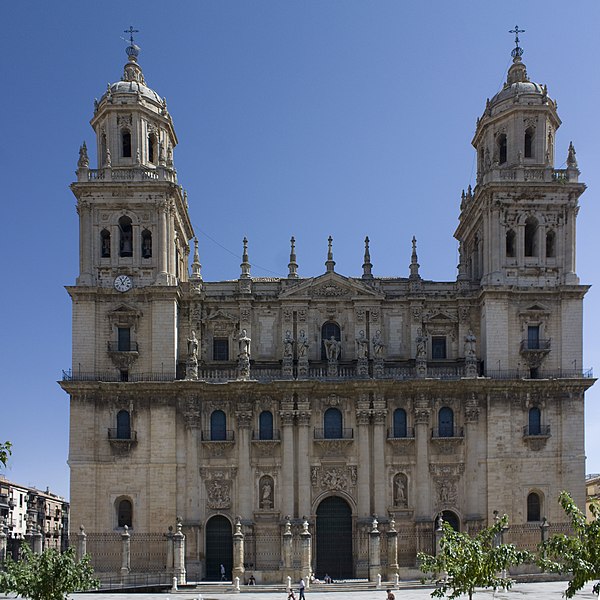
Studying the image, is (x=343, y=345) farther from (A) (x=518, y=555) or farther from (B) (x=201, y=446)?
(A) (x=518, y=555)

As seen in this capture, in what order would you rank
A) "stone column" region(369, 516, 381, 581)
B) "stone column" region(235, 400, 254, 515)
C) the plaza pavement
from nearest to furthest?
the plaza pavement
"stone column" region(369, 516, 381, 581)
"stone column" region(235, 400, 254, 515)

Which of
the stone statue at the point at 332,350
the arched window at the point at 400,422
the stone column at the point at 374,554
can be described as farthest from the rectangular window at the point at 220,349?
the stone column at the point at 374,554

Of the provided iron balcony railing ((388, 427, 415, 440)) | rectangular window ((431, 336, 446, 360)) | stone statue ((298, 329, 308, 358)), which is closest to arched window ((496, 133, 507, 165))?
rectangular window ((431, 336, 446, 360))

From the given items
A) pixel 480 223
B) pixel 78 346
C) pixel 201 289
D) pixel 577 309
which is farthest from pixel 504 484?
pixel 78 346

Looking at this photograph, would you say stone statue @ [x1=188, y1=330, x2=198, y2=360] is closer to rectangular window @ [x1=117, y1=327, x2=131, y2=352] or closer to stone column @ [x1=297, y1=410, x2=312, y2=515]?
rectangular window @ [x1=117, y1=327, x2=131, y2=352]

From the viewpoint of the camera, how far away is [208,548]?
43750 mm

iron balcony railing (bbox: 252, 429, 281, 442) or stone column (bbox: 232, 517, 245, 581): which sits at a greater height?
iron balcony railing (bbox: 252, 429, 281, 442)

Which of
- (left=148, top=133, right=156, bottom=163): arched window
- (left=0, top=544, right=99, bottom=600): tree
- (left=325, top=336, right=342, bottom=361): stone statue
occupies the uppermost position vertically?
(left=148, top=133, right=156, bottom=163): arched window

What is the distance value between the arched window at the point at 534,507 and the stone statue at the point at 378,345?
10.4m

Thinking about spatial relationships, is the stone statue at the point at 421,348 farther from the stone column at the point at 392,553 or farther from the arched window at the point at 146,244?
the arched window at the point at 146,244

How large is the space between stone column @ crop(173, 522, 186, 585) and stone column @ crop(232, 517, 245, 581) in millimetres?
2435

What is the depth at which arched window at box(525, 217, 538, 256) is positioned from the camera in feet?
151

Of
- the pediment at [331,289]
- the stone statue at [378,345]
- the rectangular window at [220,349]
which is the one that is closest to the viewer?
the stone statue at [378,345]

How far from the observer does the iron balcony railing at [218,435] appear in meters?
44.2
